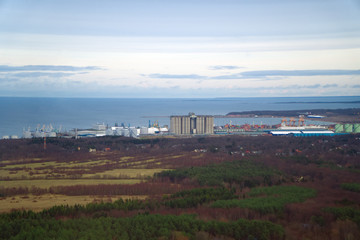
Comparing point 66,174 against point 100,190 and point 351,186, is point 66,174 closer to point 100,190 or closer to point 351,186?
point 100,190

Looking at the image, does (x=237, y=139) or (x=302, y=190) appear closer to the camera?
(x=302, y=190)

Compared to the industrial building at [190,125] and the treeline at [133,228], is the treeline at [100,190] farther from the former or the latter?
the industrial building at [190,125]

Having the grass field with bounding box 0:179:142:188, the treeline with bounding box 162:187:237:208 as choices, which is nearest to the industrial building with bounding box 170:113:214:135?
the grass field with bounding box 0:179:142:188

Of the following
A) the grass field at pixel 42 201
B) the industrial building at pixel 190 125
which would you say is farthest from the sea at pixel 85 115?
the grass field at pixel 42 201

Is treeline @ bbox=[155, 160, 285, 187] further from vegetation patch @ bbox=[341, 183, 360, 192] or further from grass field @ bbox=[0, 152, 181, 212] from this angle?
vegetation patch @ bbox=[341, 183, 360, 192]

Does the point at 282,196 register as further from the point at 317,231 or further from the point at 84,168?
the point at 84,168

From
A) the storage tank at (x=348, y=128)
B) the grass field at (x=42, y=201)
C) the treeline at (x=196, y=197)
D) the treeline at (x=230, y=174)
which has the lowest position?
the grass field at (x=42, y=201)

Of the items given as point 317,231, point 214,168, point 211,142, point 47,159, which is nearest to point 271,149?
point 211,142
